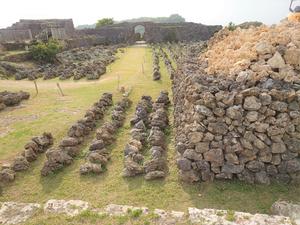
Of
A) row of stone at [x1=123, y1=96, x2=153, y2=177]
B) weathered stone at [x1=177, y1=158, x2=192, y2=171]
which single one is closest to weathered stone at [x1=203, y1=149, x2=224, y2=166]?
weathered stone at [x1=177, y1=158, x2=192, y2=171]

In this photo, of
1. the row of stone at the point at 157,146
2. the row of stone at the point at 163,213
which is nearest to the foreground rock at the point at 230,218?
the row of stone at the point at 163,213

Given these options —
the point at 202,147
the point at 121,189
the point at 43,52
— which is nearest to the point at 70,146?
the point at 121,189

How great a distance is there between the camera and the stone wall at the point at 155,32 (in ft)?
204

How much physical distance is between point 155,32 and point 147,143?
5273 centimetres

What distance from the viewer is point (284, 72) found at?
32.9ft

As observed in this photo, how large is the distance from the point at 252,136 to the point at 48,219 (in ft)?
18.7

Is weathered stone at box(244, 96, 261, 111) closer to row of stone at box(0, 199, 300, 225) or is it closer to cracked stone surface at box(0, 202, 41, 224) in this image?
row of stone at box(0, 199, 300, 225)

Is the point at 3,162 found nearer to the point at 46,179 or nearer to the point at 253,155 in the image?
the point at 46,179

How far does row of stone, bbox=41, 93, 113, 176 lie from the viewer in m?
10.9

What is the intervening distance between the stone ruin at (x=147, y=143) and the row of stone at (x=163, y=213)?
1697 millimetres

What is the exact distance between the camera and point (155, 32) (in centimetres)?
6256

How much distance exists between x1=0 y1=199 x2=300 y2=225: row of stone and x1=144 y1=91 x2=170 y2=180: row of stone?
1.68 m

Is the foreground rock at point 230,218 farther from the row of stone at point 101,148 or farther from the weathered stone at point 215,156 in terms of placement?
the row of stone at point 101,148

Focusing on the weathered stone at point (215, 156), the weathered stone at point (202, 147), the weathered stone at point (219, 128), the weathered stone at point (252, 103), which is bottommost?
the weathered stone at point (215, 156)
